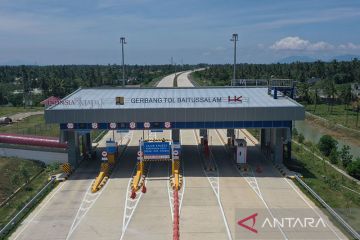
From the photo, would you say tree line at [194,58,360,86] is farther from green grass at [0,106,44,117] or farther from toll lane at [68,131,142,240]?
toll lane at [68,131,142,240]

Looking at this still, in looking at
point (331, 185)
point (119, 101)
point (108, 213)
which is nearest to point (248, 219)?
point (108, 213)

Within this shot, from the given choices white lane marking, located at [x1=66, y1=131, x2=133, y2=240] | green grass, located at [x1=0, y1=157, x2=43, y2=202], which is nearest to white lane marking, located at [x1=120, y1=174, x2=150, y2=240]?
white lane marking, located at [x1=66, y1=131, x2=133, y2=240]

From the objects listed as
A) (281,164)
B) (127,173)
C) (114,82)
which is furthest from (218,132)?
(114,82)

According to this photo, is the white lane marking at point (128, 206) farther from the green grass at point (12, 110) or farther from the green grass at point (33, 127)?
the green grass at point (12, 110)

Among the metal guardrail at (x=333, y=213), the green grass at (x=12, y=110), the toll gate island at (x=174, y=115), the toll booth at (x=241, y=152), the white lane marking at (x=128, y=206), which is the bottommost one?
the white lane marking at (x=128, y=206)

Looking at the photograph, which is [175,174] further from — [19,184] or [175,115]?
[19,184]

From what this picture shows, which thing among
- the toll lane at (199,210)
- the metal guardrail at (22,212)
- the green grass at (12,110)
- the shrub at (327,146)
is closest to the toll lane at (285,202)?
the toll lane at (199,210)
